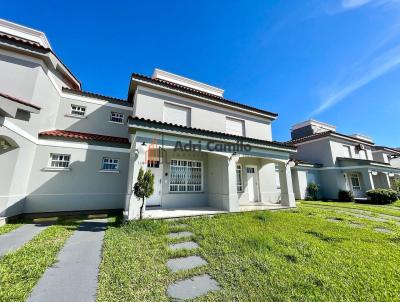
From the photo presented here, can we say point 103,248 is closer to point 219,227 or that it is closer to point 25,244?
point 25,244

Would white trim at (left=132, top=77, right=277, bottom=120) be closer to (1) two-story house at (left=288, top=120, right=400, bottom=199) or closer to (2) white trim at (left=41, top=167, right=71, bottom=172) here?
(2) white trim at (left=41, top=167, right=71, bottom=172)

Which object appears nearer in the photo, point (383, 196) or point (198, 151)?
point (198, 151)

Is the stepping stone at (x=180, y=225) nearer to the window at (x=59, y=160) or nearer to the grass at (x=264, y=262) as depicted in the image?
the grass at (x=264, y=262)

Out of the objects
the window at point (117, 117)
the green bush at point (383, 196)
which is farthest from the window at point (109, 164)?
the green bush at point (383, 196)

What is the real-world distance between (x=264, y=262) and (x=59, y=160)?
35.6ft

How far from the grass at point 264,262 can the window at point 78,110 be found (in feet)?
29.7

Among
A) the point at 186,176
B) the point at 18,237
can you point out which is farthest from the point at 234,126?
the point at 18,237

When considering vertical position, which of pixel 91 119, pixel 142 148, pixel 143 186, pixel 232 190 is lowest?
pixel 232 190

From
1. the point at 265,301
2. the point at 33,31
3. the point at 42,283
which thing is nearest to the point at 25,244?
the point at 42,283

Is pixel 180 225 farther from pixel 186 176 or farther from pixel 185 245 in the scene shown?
pixel 186 176

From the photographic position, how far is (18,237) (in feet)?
18.2

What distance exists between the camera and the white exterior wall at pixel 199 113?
10.3 metres

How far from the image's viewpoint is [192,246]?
16.9 ft

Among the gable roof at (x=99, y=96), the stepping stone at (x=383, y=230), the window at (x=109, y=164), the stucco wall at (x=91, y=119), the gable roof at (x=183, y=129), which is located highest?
the gable roof at (x=99, y=96)
